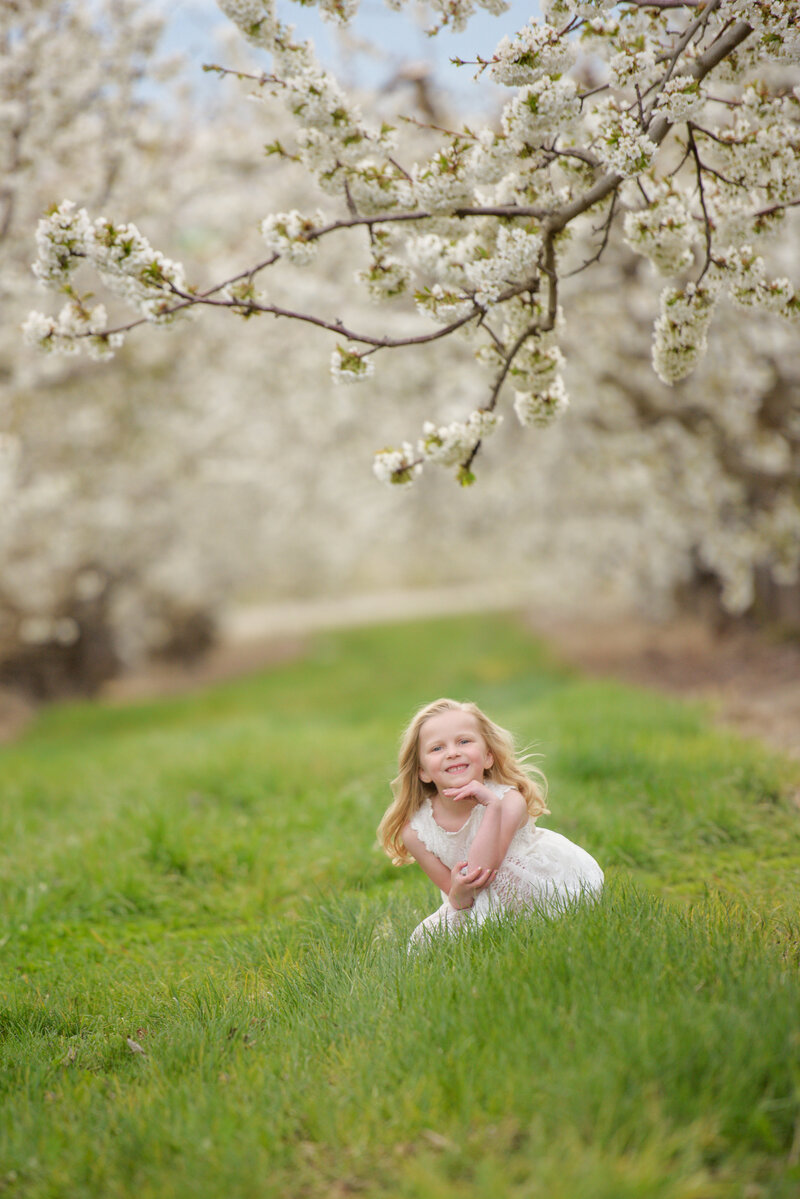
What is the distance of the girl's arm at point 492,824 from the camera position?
3.17 metres

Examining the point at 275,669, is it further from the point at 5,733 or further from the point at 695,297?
the point at 695,297

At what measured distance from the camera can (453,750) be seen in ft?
10.9

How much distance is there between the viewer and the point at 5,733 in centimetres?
1267

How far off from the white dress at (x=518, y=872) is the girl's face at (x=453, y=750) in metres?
0.14

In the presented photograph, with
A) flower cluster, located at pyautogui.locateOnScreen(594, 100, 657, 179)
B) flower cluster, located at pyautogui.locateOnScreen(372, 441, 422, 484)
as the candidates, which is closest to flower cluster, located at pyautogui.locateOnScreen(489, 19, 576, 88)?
flower cluster, located at pyautogui.locateOnScreen(594, 100, 657, 179)

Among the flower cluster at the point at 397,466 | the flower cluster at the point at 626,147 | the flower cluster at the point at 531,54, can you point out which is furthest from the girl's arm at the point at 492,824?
the flower cluster at the point at 531,54

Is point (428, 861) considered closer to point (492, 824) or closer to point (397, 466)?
point (492, 824)

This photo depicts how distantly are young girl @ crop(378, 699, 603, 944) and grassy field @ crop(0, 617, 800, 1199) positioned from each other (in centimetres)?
21

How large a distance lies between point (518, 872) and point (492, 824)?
10.1 inches

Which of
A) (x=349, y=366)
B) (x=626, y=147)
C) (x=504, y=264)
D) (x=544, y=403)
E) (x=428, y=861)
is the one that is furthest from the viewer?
(x=544, y=403)

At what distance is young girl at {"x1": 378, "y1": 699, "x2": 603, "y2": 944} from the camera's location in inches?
126

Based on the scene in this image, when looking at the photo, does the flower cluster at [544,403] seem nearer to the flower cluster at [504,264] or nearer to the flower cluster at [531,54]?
the flower cluster at [504,264]

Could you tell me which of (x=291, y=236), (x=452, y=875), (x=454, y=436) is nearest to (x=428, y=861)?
(x=452, y=875)

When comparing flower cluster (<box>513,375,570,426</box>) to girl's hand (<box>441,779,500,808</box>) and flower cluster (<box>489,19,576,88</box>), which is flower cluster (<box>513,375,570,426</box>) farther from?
girl's hand (<box>441,779,500,808</box>)
